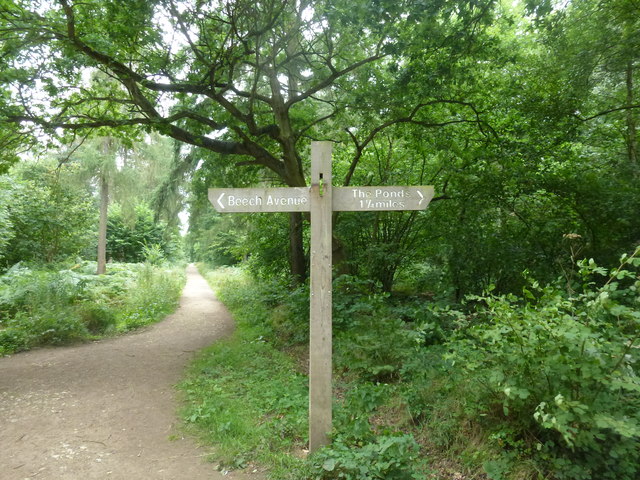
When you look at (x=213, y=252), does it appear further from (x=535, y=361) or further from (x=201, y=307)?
(x=535, y=361)

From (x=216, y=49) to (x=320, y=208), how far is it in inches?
210

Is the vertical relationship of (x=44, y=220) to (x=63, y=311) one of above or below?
above

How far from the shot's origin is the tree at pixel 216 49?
611 cm

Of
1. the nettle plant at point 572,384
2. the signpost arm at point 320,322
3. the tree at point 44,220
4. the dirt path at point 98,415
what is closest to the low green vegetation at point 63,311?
the dirt path at point 98,415

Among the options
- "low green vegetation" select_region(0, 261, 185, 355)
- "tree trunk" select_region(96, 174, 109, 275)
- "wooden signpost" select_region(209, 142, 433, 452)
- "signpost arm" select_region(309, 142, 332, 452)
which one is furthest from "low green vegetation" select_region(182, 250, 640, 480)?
"tree trunk" select_region(96, 174, 109, 275)

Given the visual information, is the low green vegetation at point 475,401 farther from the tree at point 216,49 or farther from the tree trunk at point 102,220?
the tree trunk at point 102,220

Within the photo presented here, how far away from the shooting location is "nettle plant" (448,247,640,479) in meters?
2.44

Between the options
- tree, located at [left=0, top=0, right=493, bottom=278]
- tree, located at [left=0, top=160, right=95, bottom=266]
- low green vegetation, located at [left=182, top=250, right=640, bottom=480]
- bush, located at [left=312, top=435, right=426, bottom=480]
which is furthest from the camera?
tree, located at [left=0, top=160, right=95, bottom=266]

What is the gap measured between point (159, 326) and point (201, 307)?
349cm

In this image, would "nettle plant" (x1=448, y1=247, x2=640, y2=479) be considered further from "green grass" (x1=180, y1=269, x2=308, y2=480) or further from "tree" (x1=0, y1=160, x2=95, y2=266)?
"tree" (x1=0, y1=160, x2=95, y2=266)

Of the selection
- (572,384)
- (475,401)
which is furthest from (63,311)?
(572,384)

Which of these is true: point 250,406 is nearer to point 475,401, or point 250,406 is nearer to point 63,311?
point 475,401

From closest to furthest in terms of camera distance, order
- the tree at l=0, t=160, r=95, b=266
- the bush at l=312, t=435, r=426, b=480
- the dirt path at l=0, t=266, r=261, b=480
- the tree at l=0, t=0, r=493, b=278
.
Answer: the bush at l=312, t=435, r=426, b=480 → the dirt path at l=0, t=266, r=261, b=480 → the tree at l=0, t=0, r=493, b=278 → the tree at l=0, t=160, r=95, b=266

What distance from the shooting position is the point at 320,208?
350 centimetres
